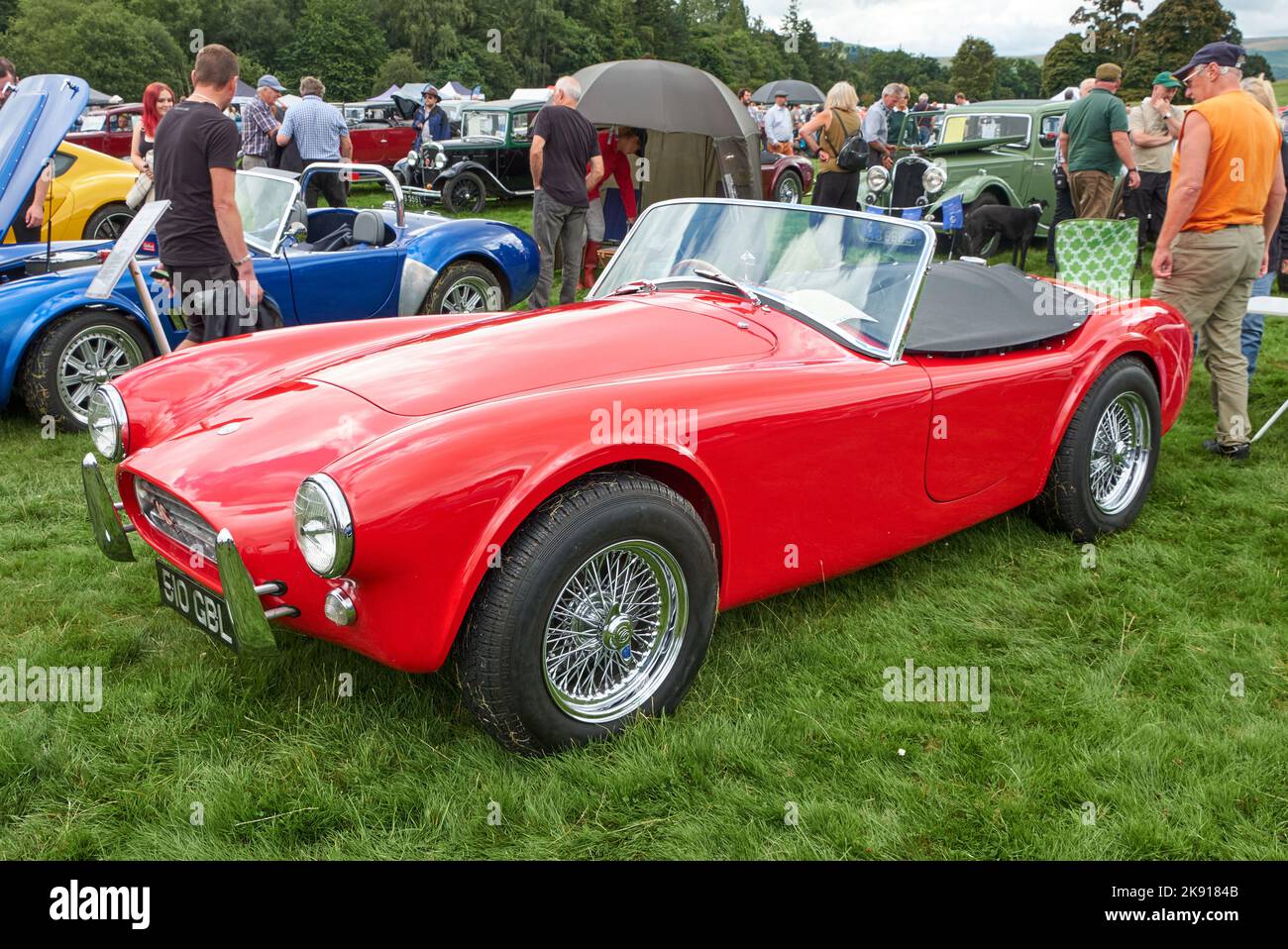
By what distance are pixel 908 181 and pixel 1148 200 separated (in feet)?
8.09

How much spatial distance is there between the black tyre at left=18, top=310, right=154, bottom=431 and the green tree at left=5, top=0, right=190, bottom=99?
56.3 meters

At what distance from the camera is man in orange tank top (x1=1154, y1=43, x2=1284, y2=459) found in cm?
510

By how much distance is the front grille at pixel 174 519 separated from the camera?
277 cm

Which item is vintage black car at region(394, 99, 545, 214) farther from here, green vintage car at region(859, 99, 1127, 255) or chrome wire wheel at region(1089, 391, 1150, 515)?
chrome wire wheel at region(1089, 391, 1150, 515)

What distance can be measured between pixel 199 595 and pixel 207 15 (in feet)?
252

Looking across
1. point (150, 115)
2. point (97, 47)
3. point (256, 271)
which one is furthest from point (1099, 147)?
point (97, 47)

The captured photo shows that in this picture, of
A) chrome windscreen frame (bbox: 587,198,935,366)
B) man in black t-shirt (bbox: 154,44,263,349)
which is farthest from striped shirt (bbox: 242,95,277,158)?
chrome windscreen frame (bbox: 587,198,935,366)

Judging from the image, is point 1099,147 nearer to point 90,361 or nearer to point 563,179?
point 563,179

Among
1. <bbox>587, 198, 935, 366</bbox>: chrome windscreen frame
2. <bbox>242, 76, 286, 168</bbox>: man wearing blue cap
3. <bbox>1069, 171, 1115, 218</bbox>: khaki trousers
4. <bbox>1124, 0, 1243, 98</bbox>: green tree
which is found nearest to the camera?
<bbox>587, 198, 935, 366</bbox>: chrome windscreen frame

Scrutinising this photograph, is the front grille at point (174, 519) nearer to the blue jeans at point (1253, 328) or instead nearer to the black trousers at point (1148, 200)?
the blue jeans at point (1253, 328)

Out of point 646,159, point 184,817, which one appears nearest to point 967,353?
point 184,817

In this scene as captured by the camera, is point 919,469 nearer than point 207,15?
Yes
